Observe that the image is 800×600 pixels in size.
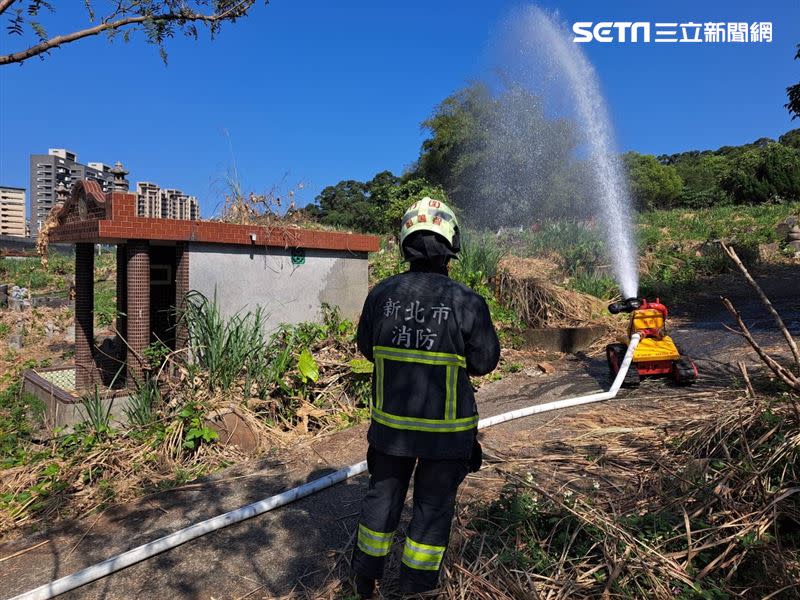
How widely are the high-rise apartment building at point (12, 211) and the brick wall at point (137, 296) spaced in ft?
127

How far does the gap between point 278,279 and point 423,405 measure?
5225 mm

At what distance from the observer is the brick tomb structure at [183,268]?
19.6ft

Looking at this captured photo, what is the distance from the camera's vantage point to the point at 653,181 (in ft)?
161

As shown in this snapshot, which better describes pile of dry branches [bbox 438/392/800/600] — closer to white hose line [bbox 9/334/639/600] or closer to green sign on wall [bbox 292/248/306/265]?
white hose line [bbox 9/334/639/600]

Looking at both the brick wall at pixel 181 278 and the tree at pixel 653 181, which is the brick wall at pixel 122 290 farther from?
the tree at pixel 653 181

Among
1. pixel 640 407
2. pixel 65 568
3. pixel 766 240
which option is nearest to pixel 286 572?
pixel 65 568

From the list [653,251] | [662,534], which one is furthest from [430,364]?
[653,251]

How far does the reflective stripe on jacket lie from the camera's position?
2.29 metres

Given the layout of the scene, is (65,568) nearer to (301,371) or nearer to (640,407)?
(301,371)

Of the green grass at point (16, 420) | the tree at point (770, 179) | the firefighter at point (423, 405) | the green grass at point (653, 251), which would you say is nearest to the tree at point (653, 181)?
the tree at point (770, 179)

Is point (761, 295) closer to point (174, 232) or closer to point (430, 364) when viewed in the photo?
point (430, 364)

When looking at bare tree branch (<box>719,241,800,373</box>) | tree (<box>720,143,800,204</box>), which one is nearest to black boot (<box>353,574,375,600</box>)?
bare tree branch (<box>719,241,800,373</box>)

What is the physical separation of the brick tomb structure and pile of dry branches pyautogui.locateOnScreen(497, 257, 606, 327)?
2533 millimetres

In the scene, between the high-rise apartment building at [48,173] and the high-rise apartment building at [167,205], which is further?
the high-rise apartment building at [48,173]
